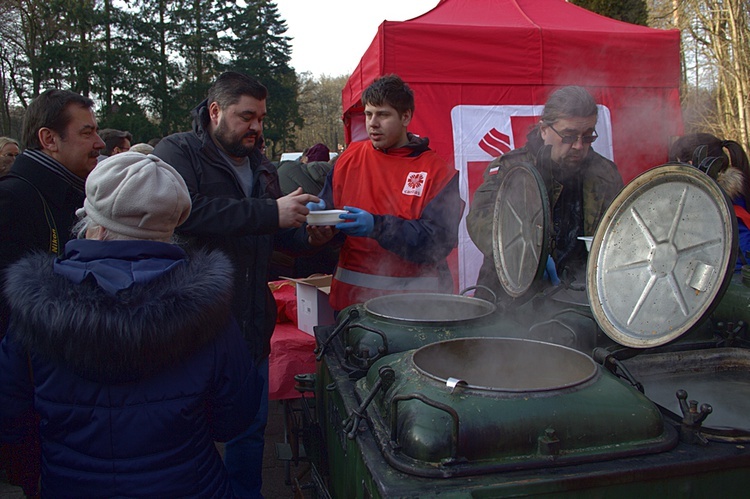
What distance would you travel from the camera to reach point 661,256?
1.67 m

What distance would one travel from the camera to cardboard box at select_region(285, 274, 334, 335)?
350 cm

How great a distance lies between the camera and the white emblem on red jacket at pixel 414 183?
8.86 ft

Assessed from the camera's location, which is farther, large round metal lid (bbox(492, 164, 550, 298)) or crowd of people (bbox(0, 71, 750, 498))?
large round metal lid (bbox(492, 164, 550, 298))

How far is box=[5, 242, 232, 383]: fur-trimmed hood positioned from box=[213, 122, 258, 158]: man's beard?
43.8 inches

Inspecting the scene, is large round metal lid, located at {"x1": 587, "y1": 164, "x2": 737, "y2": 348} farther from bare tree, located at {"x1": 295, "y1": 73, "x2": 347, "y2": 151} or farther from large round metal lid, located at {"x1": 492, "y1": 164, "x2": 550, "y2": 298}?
bare tree, located at {"x1": 295, "y1": 73, "x2": 347, "y2": 151}

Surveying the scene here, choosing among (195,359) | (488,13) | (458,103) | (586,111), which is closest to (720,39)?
(488,13)

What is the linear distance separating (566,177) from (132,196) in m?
1.87

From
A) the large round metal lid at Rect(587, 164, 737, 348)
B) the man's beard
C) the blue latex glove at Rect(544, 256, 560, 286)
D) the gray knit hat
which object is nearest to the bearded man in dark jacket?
the man's beard

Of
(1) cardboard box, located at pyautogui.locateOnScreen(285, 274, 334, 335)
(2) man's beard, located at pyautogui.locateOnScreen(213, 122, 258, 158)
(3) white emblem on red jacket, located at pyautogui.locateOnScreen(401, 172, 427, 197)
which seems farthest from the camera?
(1) cardboard box, located at pyautogui.locateOnScreen(285, 274, 334, 335)

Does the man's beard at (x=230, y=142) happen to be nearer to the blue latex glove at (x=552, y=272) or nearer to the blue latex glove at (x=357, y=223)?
the blue latex glove at (x=357, y=223)

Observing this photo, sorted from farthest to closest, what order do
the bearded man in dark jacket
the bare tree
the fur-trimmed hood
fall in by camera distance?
the bare tree → the bearded man in dark jacket → the fur-trimmed hood

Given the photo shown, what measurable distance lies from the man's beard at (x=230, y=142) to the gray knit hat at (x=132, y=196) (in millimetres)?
951

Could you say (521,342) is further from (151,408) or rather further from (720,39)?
(720,39)

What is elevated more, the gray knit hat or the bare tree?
the bare tree
